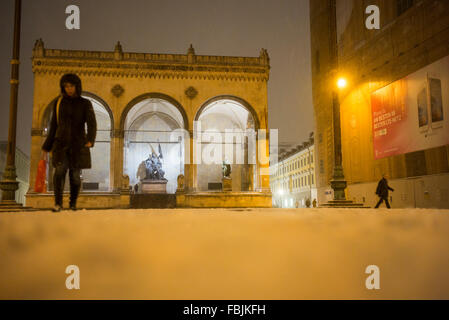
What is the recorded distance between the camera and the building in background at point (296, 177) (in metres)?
46.8

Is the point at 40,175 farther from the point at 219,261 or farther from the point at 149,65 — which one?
the point at 149,65

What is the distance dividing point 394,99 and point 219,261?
16.1 meters

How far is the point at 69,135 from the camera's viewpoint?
5289mm

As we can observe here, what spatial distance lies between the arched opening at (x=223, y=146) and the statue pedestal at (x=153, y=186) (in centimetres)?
547

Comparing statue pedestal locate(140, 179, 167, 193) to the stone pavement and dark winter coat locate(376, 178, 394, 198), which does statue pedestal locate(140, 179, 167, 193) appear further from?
the stone pavement

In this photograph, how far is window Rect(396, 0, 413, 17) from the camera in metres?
14.9

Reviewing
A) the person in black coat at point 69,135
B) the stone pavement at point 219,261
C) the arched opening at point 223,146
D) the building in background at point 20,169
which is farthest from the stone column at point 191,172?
the building in background at point 20,169

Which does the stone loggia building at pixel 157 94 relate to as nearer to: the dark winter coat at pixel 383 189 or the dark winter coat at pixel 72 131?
the dark winter coat at pixel 383 189

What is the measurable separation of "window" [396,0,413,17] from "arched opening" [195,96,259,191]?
Result: 615 inches

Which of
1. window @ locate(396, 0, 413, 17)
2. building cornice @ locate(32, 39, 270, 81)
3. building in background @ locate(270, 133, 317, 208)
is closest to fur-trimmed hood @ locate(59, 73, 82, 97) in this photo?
window @ locate(396, 0, 413, 17)

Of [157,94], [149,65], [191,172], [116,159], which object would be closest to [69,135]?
[191,172]
